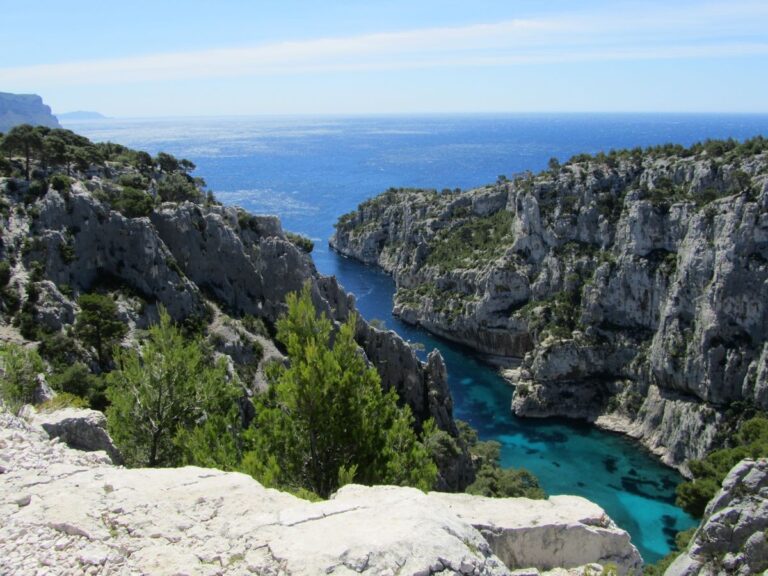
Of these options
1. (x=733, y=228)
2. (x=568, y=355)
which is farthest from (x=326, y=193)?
(x=733, y=228)

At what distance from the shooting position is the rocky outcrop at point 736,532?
978 inches

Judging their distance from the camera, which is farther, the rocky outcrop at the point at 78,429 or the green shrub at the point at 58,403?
the green shrub at the point at 58,403

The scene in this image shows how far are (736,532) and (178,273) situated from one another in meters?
36.2

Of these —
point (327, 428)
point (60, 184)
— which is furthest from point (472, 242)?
point (327, 428)

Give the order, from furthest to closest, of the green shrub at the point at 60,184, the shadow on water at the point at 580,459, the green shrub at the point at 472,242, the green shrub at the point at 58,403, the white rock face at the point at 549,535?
the green shrub at the point at 472,242 → the shadow on water at the point at 580,459 → the green shrub at the point at 60,184 → the green shrub at the point at 58,403 → the white rock face at the point at 549,535

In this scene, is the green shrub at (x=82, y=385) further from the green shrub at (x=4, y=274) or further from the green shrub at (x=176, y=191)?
the green shrub at (x=176, y=191)

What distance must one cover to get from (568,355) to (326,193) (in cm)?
13495

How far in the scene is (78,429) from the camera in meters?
16.3

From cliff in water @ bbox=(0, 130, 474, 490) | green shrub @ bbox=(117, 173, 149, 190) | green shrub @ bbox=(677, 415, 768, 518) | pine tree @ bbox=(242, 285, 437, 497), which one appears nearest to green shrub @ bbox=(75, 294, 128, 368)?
cliff in water @ bbox=(0, 130, 474, 490)

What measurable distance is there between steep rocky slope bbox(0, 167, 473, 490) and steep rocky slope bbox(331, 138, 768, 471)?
73.7 feet

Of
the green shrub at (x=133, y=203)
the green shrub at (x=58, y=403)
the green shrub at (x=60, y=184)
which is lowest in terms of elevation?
the green shrub at (x=58, y=403)

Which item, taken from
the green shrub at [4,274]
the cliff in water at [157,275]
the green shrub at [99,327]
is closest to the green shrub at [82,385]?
the cliff in water at [157,275]

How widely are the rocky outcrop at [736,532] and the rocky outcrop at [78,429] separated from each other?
78.6 feet

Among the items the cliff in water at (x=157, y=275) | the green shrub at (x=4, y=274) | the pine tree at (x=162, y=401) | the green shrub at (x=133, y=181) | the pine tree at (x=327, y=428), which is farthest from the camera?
the green shrub at (x=133, y=181)
